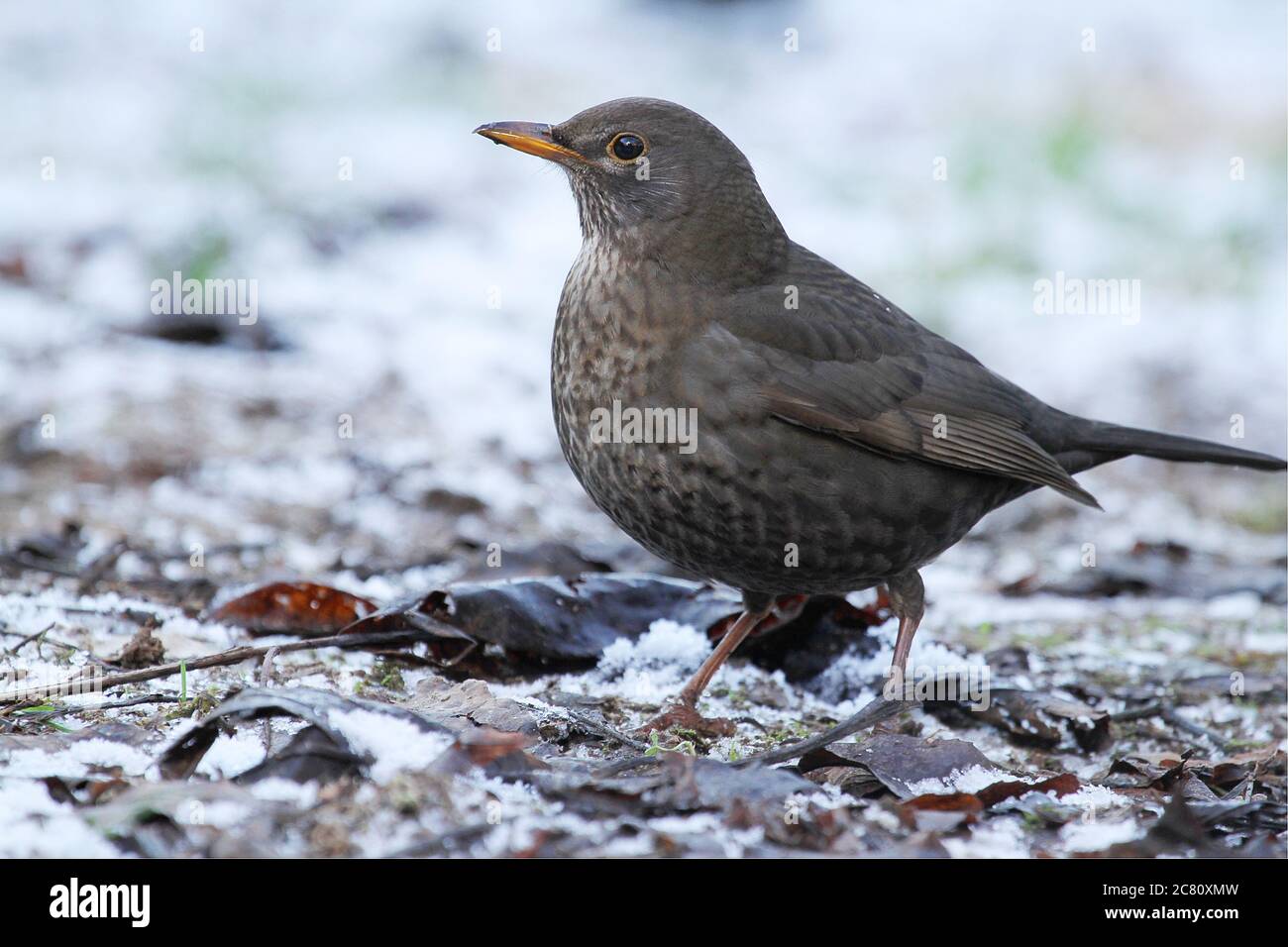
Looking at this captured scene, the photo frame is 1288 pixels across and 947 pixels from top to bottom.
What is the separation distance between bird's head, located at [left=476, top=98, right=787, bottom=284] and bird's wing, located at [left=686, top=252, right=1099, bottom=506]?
0.20 meters

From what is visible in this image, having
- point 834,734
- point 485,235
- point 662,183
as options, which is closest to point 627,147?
point 662,183

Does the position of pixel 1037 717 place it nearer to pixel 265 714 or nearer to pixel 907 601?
pixel 907 601

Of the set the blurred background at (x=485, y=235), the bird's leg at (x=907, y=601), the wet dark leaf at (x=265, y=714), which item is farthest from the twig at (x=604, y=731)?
the blurred background at (x=485, y=235)

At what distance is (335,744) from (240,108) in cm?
974

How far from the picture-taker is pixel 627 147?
15.6 ft

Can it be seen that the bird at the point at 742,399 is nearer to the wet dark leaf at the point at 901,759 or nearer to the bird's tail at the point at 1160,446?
the bird's tail at the point at 1160,446

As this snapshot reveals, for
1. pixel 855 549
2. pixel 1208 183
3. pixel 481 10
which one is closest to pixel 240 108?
pixel 481 10

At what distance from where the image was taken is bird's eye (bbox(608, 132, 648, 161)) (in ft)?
15.6

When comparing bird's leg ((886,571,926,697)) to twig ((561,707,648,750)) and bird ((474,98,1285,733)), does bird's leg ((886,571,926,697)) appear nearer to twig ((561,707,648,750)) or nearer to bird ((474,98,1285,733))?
bird ((474,98,1285,733))

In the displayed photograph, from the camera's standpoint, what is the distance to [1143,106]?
13.7 m

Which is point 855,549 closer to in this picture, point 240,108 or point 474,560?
point 474,560

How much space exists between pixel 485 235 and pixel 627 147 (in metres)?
5.83

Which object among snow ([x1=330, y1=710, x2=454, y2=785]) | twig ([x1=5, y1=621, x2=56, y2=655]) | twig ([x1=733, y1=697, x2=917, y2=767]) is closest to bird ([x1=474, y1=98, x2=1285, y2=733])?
twig ([x1=733, y1=697, x2=917, y2=767])

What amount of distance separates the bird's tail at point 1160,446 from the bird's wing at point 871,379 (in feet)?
0.80
